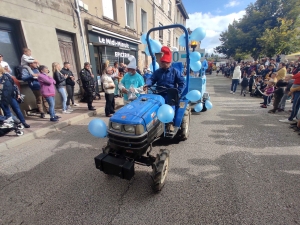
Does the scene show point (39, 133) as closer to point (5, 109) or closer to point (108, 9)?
point (5, 109)

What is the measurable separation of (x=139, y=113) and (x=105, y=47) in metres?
8.33

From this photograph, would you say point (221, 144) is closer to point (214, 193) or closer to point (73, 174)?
point (214, 193)

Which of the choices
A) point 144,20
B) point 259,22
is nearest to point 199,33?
point 144,20

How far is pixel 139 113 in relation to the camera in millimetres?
2199

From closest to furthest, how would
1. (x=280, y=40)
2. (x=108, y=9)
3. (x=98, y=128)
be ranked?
(x=98, y=128) → (x=108, y=9) → (x=280, y=40)

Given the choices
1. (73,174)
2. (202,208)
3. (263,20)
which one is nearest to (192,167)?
(202,208)

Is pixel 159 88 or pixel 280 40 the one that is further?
pixel 280 40

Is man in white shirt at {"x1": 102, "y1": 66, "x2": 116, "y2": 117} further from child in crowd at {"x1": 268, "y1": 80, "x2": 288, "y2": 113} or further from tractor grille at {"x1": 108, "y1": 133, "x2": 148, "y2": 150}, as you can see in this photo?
child in crowd at {"x1": 268, "y1": 80, "x2": 288, "y2": 113}

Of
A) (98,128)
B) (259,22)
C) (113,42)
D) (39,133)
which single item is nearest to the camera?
(98,128)

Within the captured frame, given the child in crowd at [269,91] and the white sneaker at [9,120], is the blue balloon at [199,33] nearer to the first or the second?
the child in crowd at [269,91]

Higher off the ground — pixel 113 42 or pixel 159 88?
pixel 113 42

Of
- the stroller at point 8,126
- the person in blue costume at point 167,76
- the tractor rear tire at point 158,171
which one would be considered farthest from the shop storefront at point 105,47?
the tractor rear tire at point 158,171

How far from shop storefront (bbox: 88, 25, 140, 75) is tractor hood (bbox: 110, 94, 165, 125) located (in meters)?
6.78

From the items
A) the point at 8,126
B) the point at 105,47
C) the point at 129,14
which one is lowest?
the point at 8,126
